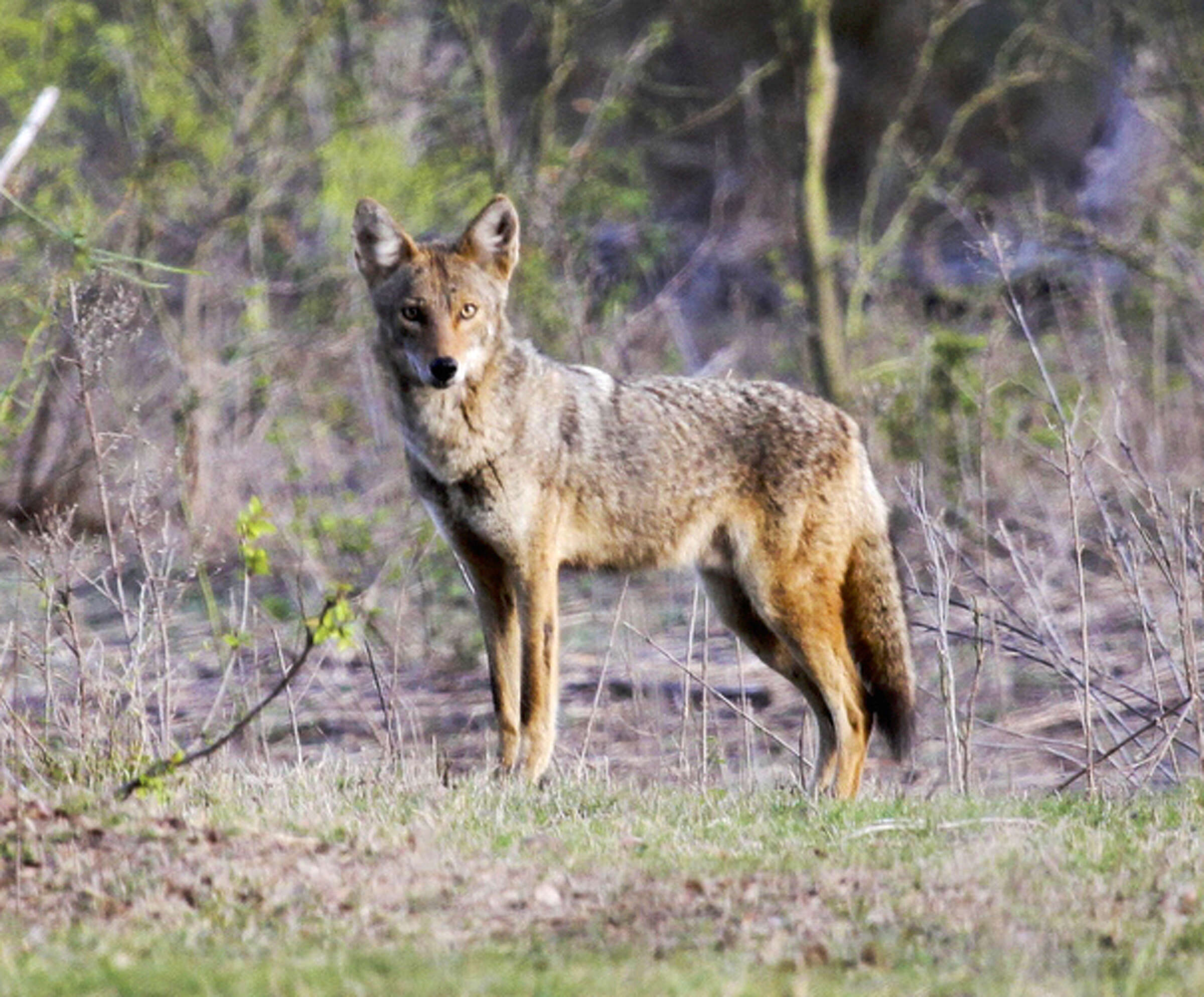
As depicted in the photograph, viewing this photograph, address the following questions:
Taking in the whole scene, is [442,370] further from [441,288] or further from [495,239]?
[495,239]

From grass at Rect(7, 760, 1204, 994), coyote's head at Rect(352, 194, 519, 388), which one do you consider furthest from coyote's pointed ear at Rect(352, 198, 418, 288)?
grass at Rect(7, 760, 1204, 994)

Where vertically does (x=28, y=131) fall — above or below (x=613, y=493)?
above

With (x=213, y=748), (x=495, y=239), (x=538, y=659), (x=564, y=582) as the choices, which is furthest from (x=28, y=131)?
(x=564, y=582)

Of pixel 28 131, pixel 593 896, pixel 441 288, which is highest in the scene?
pixel 28 131

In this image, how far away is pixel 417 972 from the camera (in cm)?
368

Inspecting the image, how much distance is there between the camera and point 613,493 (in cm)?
707

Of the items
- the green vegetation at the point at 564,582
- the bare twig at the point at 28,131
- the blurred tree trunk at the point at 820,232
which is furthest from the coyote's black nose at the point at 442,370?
the blurred tree trunk at the point at 820,232

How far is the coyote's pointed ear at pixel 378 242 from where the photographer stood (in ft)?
22.7

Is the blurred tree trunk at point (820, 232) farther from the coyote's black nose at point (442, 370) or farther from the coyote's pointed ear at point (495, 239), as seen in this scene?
the coyote's black nose at point (442, 370)

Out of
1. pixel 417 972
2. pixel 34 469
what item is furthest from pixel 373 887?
pixel 34 469

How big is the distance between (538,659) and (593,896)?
Result: 7.50 ft

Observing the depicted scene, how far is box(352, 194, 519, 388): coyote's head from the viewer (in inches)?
260

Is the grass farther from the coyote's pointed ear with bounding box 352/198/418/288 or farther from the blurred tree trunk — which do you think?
the blurred tree trunk

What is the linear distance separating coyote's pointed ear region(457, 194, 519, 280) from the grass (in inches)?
91.0
